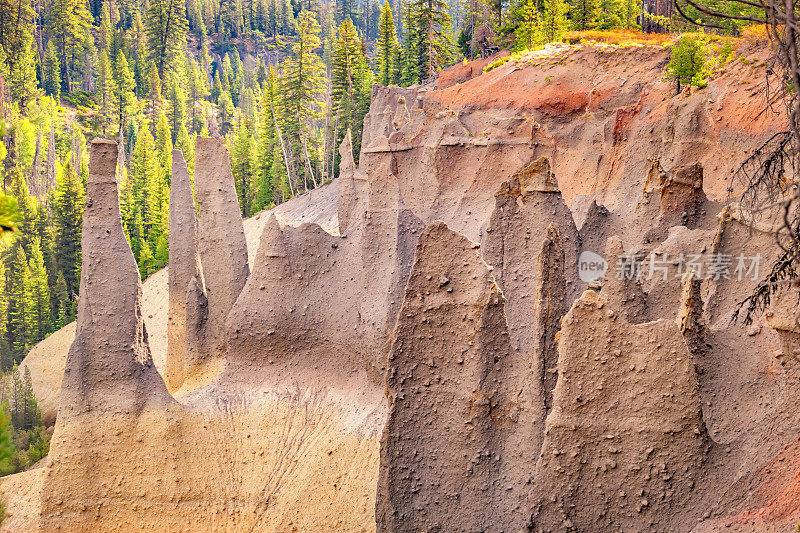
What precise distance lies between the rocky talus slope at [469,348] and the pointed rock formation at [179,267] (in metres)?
0.07

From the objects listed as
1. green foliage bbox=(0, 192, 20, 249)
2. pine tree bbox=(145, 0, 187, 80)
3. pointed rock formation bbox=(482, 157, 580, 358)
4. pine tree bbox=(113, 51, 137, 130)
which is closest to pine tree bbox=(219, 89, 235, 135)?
pine tree bbox=(145, 0, 187, 80)

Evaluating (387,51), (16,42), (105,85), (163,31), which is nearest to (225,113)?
(163,31)

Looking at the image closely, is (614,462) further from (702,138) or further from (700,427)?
(702,138)

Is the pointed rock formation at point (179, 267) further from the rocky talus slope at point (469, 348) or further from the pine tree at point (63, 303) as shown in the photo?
the pine tree at point (63, 303)

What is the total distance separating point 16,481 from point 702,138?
60.4ft

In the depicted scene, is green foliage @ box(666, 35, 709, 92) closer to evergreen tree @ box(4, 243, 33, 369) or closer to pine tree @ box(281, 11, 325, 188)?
pine tree @ box(281, 11, 325, 188)

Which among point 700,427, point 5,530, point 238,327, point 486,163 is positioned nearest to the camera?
point 700,427

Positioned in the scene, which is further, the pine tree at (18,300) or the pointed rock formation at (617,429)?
the pine tree at (18,300)

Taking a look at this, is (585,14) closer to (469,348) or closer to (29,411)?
(29,411)

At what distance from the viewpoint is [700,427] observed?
8.30 metres

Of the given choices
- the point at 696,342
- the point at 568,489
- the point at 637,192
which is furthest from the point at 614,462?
the point at 637,192

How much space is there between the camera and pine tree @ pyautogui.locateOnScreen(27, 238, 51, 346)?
38688mm

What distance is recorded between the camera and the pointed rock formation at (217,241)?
18.4 m

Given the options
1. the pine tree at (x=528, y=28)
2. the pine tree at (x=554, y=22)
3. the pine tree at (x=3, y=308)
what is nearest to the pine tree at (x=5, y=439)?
the pine tree at (x=3, y=308)
